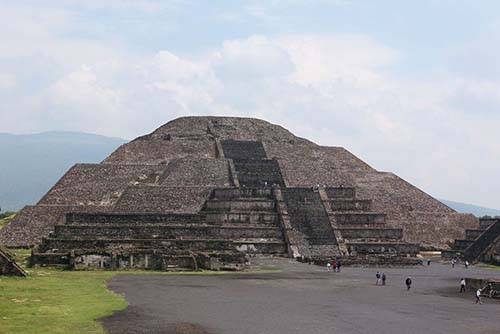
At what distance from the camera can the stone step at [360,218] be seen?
5038cm

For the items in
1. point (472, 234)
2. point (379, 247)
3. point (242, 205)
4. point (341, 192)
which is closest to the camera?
point (379, 247)

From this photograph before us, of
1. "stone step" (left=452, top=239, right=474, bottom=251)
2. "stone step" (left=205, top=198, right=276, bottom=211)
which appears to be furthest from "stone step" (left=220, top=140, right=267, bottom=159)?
"stone step" (left=452, top=239, right=474, bottom=251)

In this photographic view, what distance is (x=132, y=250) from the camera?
39.1 metres

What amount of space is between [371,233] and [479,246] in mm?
6969

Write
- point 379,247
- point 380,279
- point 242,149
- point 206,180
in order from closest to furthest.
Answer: point 380,279 → point 379,247 → point 206,180 → point 242,149

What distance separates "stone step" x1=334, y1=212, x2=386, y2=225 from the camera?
165 feet

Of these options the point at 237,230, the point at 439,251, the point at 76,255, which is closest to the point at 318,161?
the point at 439,251

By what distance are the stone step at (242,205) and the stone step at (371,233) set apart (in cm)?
484

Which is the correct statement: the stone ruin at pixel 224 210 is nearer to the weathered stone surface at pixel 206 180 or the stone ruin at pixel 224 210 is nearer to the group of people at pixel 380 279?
the weathered stone surface at pixel 206 180

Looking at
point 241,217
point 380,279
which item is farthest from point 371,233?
Answer: point 380,279

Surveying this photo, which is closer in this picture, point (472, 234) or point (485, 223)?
point (472, 234)

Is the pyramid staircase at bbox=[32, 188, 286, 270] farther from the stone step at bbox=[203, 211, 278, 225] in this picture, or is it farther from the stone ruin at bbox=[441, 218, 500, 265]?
the stone ruin at bbox=[441, 218, 500, 265]

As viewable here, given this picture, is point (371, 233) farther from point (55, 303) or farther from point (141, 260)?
point (55, 303)

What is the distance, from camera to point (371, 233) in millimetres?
49156
